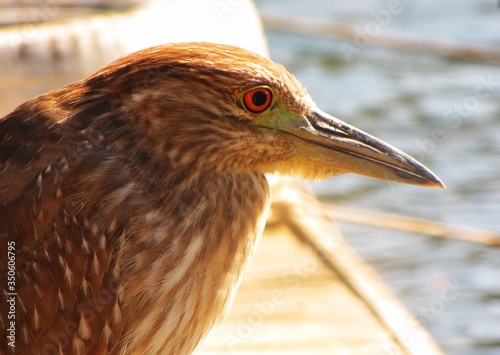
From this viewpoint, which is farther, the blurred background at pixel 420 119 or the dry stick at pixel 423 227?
the dry stick at pixel 423 227

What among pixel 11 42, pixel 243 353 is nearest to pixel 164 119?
pixel 243 353

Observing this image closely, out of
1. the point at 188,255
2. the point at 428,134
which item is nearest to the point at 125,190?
the point at 188,255

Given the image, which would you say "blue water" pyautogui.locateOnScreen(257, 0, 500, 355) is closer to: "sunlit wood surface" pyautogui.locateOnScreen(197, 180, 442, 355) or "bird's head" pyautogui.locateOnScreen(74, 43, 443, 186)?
"sunlit wood surface" pyautogui.locateOnScreen(197, 180, 442, 355)

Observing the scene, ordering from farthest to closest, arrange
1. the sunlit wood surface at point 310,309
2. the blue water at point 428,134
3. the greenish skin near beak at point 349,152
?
the blue water at point 428,134
the sunlit wood surface at point 310,309
the greenish skin near beak at point 349,152

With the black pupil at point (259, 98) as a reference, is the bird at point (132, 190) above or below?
below

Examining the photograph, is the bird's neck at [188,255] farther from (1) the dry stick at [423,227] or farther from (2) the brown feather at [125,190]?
(1) the dry stick at [423,227]

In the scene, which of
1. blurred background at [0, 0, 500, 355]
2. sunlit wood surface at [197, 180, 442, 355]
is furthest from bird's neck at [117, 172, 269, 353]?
blurred background at [0, 0, 500, 355]

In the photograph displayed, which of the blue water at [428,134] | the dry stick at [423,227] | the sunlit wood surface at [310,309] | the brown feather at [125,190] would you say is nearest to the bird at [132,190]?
the brown feather at [125,190]

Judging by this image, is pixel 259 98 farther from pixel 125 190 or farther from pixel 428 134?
pixel 428 134
